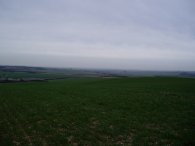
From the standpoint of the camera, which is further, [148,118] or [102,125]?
[148,118]

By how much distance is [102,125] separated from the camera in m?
13.2

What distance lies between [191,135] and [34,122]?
1133cm

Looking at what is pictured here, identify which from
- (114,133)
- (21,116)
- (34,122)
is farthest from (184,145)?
(21,116)

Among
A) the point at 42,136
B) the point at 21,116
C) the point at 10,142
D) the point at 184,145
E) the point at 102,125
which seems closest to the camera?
the point at 184,145

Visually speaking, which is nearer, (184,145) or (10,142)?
(184,145)

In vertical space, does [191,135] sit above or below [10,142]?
above

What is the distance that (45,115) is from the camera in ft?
54.6

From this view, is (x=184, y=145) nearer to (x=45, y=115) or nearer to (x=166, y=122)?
(x=166, y=122)

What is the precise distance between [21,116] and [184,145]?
44.3 feet

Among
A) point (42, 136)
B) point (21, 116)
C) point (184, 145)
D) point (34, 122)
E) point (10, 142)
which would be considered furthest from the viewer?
point (21, 116)

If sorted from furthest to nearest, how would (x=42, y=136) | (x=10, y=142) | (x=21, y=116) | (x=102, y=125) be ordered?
(x=21, y=116) < (x=102, y=125) < (x=42, y=136) < (x=10, y=142)

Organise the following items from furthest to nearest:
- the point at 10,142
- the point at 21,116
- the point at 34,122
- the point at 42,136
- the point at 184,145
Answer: the point at 21,116 → the point at 34,122 → the point at 42,136 → the point at 10,142 → the point at 184,145

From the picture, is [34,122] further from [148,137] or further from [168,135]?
[168,135]

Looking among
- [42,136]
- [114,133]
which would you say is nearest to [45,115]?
[42,136]
